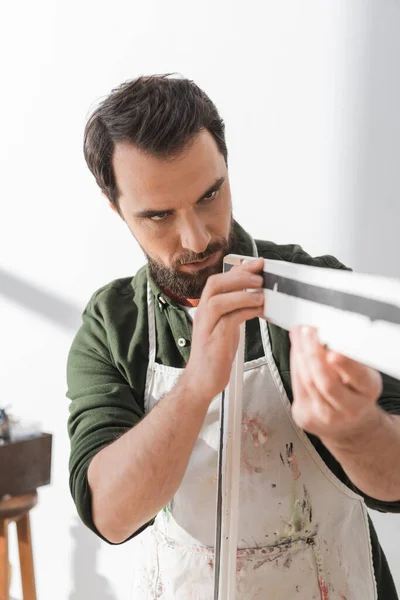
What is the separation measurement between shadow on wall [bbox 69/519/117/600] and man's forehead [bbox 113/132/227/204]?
130cm

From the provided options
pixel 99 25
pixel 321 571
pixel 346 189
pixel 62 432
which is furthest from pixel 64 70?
pixel 321 571

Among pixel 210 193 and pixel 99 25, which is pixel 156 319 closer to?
pixel 210 193

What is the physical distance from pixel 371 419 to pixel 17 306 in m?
1.57

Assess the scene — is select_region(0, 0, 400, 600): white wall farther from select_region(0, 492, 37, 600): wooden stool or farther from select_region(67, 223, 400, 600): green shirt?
select_region(67, 223, 400, 600): green shirt

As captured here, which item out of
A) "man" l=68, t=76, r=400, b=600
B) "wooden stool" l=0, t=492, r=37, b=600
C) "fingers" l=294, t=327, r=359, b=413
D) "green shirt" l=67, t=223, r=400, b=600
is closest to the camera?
"fingers" l=294, t=327, r=359, b=413

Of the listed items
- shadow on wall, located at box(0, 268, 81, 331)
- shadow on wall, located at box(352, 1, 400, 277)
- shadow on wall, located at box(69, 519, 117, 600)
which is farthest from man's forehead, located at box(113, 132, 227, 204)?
shadow on wall, located at box(69, 519, 117, 600)

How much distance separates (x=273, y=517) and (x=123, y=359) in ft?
1.11

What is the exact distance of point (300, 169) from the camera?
63.8 inches

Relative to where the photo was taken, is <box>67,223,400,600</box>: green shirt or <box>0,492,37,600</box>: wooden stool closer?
<box>67,223,400,600</box>: green shirt

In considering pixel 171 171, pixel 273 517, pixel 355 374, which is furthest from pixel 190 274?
pixel 355 374

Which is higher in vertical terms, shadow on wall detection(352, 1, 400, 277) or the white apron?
shadow on wall detection(352, 1, 400, 277)

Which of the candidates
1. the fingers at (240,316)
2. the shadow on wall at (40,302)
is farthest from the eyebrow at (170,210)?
the shadow on wall at (40,302)

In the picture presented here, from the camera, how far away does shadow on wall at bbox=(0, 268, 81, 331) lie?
1998 mm

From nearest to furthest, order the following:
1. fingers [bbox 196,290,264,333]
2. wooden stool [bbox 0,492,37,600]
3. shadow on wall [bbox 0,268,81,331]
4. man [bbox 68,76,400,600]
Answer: fingers [bbox 196,290,264,333] → man [bbox 68,76,400,600] → wooden stool [bbox 0,492,37,600] → shadow on wall [bbox 0,268,81,331]
